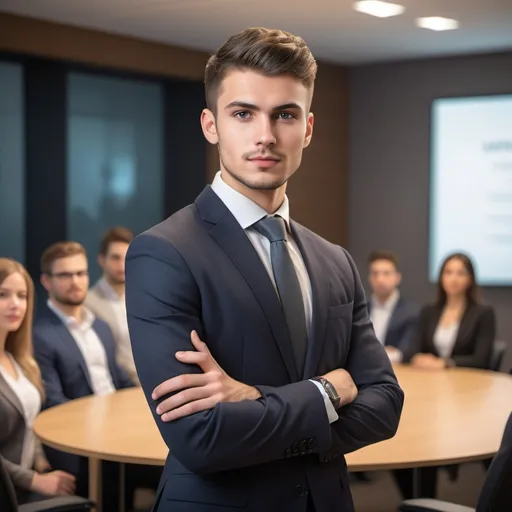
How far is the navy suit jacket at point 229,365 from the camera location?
1697mm

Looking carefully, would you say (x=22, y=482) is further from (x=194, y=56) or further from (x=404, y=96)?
(x=404, y=96)

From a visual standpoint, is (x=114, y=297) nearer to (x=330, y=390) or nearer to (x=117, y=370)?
(x=117, y=370)

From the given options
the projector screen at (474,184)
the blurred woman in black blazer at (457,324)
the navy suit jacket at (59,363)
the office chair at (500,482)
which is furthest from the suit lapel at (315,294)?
the projector screen at (474,184)

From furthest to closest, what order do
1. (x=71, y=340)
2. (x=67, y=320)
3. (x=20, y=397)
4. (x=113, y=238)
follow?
(x=113, y=238) < (x=67, y=320) < (x=71, y=340) < (x=20, y=397)

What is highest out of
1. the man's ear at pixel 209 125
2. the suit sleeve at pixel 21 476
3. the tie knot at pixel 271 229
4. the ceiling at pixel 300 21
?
the ceiling at pixel 300 21

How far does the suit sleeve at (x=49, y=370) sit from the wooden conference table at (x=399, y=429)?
0.54ft

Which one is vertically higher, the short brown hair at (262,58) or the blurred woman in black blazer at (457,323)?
the short brown hair at (262,58)

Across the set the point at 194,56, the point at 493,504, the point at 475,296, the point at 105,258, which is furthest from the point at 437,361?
the point at 194,56

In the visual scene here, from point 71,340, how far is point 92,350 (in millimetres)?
206

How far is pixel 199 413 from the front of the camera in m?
1.71

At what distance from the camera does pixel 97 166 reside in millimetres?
7336

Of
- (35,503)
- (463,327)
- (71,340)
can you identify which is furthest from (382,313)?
(35,503)

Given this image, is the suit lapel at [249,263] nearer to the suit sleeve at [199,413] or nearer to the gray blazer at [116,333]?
the suit sleeve at [199,413]

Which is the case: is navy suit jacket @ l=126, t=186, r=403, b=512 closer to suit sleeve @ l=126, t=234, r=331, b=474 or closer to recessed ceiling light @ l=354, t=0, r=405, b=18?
suit sleeve @ l=126, t=234, r=331, b=474
